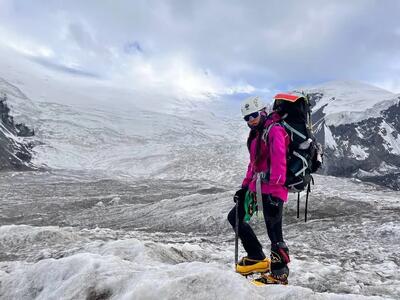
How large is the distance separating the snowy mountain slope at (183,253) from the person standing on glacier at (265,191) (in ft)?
2.07

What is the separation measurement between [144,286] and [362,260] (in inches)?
178

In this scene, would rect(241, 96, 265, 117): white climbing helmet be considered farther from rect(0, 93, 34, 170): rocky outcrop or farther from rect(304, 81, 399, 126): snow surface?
rect(304, 81, 399, 126): snow surface

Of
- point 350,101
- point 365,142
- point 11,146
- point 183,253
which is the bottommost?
point 183,253

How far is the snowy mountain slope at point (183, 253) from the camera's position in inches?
131

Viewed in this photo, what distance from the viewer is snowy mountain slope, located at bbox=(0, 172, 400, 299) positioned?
334cm

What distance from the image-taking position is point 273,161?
454cm

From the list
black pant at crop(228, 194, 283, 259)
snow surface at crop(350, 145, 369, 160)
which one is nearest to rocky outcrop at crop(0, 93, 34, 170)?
snow surface at crop(350, 145, 369, 160)

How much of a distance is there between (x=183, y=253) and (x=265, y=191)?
2.36 metres

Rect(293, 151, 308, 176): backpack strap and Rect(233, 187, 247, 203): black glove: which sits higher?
Rect(293, 151, 308, 176): backpack strap

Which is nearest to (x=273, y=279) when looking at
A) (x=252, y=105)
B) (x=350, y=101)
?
(x=252, y=105)

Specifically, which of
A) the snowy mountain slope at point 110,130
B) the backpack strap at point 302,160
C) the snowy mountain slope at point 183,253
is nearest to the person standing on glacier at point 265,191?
the backpack strap at point 302,160

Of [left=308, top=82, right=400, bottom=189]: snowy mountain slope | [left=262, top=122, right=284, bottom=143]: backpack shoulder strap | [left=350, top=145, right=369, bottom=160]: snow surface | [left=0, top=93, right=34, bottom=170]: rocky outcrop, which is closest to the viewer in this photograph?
[left=262, top=122, right=284, bottom=143]: backpack shoulder strap

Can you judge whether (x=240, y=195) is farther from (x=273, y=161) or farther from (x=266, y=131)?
(x=266, y=131)

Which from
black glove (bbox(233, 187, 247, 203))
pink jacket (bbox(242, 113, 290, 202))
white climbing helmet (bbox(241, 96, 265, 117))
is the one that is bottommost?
black glove (bbox(233, 187, 247, 203))
